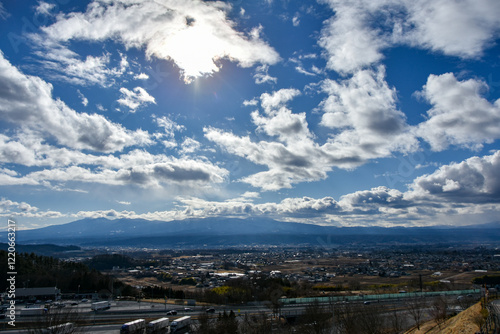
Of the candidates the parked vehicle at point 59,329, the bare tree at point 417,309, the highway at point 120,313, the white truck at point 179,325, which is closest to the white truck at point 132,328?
the highway at point 120,313

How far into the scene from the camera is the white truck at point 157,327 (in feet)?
117

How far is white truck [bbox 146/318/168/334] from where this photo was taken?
117ft

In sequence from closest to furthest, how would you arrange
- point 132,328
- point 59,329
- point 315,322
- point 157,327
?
point 59,329 → point 132,328 → point 157,327 → point 315,322

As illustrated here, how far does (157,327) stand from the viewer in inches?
1441

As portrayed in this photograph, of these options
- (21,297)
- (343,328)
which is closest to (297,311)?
(343,328)

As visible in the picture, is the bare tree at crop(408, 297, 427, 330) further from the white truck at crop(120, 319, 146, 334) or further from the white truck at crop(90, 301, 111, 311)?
the white truck at crop(90, 301, 111, 311)

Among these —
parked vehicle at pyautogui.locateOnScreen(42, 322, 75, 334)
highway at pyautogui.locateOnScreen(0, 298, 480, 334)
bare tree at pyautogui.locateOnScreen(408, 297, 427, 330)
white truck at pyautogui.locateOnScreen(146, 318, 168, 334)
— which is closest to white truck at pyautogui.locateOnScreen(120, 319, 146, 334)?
white truck at pyautogui.locateOnScreen(146, 318, 168, 334)

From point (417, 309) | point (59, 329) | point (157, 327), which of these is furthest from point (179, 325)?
point (417, 309)

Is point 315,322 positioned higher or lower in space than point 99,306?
higher

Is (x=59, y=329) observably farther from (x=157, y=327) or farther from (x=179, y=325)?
(x=179, y=325)

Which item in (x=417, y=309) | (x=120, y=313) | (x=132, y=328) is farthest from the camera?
(x=120, y=313)

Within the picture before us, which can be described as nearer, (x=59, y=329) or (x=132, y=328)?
(x=59, y=329)

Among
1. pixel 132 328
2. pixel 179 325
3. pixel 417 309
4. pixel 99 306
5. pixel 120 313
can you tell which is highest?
pixel 132 328

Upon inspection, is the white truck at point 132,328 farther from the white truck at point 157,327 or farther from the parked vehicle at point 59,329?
the parked vehicle at point 59,329
